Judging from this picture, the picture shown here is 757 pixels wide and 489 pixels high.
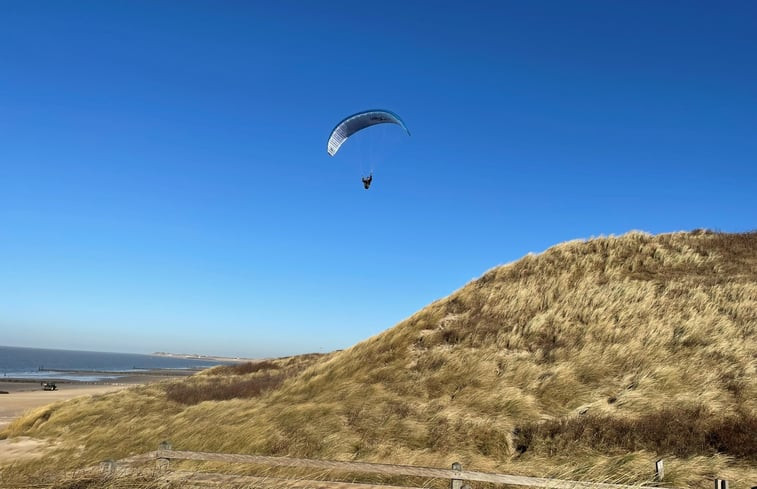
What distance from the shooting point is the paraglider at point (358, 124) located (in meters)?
27.3

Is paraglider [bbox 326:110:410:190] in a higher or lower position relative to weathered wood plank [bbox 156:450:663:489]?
higher

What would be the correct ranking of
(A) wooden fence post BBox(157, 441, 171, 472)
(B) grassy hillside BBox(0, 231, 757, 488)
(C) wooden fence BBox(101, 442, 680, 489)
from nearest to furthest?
(C) wooden fence BBox(101, 442, 680, 489) → (A) wooden fence post BBox(157, 441, 171, 472) → (B) grassy hillside BBox(0, 231, 757, 488)

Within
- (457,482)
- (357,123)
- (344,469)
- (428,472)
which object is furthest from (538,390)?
(357,123)

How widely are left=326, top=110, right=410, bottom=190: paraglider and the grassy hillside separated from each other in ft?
31.3

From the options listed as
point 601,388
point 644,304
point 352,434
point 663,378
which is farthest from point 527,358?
point 352,434

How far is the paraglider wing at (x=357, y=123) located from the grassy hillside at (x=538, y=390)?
33.0 feet

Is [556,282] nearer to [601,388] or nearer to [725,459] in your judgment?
[601,388]

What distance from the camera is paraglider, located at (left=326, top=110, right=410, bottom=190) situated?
27.3 metres

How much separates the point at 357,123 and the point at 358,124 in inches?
8.2

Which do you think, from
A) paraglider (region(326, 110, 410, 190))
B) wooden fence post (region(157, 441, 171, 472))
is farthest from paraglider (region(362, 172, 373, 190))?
wooden fence post (region(157, 441, 171, 472))

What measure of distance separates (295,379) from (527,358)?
1064cm

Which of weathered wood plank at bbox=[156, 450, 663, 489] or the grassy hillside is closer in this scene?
weathered wood plank at bbox=[156, 450, 663, 489]

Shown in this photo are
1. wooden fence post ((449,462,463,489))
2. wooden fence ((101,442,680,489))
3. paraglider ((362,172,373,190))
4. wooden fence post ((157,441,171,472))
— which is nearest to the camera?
wooden fence ((101,442,680,489))

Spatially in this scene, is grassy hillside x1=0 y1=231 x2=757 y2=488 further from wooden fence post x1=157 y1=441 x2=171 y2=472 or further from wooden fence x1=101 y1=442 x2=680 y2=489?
wooden fence post x1=157 y1=441 x2=171 y2=472
